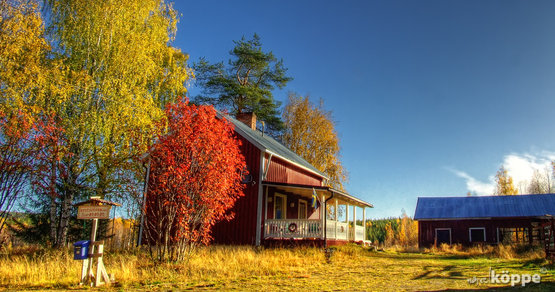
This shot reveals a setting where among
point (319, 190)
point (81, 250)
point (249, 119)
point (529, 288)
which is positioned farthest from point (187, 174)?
point (249, 119)

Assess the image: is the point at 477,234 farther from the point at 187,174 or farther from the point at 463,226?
the point at 187,174

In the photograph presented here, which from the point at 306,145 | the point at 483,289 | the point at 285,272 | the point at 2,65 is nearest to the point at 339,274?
the point at 285,272

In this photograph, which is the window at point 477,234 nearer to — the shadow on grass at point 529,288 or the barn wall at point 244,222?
the barn wall at point 244,222

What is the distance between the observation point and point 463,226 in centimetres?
3031

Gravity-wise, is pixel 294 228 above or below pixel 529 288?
above

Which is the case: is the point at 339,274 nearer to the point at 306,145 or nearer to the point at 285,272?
the point at 285,272

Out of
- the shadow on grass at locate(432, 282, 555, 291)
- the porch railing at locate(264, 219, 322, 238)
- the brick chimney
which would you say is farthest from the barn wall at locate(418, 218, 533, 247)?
the shadow on grass at locate(432, 282, 555, 291)

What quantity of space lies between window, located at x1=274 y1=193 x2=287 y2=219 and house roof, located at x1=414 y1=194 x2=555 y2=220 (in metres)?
14.3

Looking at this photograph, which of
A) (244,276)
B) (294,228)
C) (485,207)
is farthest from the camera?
(485,207)

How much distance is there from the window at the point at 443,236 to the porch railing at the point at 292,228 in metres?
16.7

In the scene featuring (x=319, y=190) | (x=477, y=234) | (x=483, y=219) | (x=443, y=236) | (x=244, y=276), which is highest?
(x=319, y=190)

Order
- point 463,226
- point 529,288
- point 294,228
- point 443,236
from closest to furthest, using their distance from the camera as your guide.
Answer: point 529,288 → point 294,228 → point 463,226 → point 443,236

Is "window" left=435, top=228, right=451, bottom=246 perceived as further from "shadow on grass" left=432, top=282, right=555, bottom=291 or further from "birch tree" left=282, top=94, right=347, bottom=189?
"shadow on grass" left=432, top=282, right=555, bottom=291

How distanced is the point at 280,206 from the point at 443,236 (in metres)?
15.8
